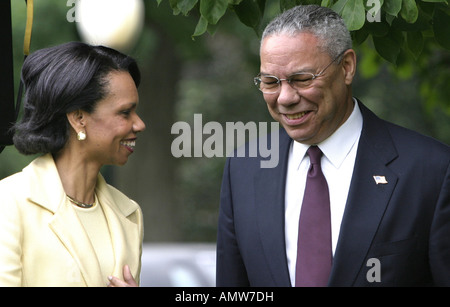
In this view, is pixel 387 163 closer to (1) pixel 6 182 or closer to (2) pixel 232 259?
(2) pixel 232 259

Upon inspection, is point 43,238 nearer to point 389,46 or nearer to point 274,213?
point 274,213

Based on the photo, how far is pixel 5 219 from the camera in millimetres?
3162

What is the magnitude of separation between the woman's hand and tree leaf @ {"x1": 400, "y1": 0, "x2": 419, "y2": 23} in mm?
1574

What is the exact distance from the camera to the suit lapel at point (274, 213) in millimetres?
3465

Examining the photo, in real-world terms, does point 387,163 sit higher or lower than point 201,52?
lower

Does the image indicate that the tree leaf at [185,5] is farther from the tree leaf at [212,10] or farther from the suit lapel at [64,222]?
the suit lapel at [64,222]

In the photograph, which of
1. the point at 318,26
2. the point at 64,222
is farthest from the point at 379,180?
the point at 64,222

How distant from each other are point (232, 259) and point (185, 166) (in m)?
14.6

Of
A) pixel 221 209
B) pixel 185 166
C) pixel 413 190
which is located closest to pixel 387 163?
pixel 413 190

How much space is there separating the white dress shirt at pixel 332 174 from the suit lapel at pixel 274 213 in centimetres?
4

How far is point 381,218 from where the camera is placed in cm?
339

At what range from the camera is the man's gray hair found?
3488mm

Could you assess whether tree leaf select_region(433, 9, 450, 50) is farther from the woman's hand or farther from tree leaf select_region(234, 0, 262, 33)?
the woman's hand

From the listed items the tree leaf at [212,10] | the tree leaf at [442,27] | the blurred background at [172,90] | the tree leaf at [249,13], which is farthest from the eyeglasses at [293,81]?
the tree leaf at [442,27]
